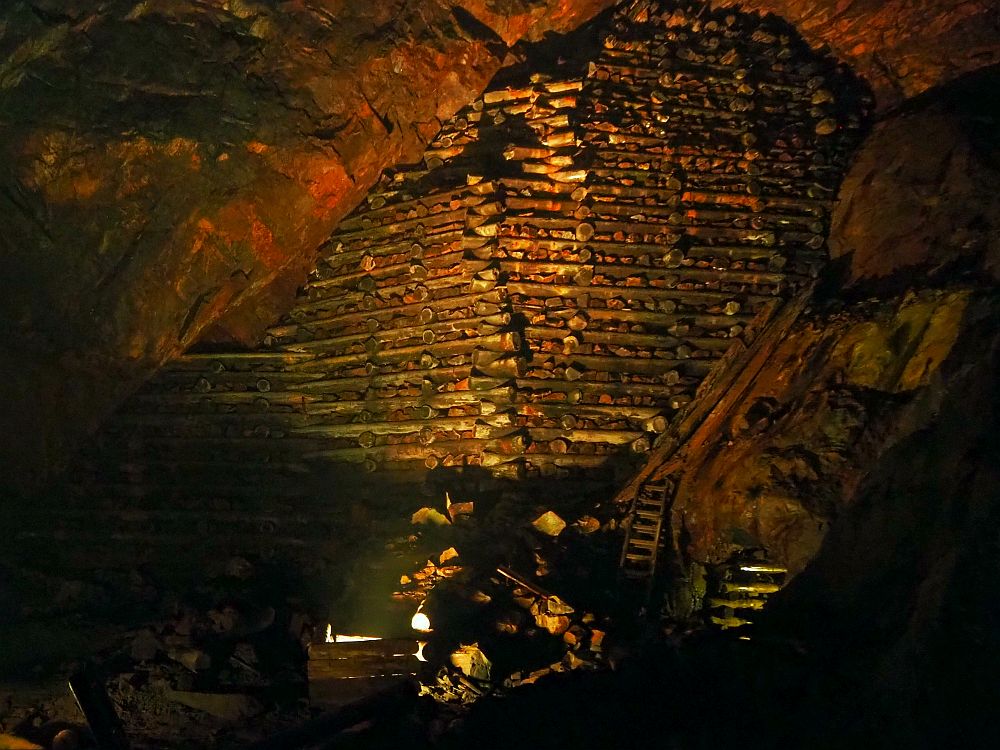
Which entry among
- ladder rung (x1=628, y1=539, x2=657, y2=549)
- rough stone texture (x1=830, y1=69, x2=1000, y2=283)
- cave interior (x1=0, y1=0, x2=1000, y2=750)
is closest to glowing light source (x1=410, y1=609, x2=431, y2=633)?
cave interior (x1=0, y1=0, x2=1000, y2=750)

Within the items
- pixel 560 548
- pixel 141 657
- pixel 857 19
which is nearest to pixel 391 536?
pixel 560 548

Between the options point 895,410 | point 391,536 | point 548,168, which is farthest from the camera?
point 548,168

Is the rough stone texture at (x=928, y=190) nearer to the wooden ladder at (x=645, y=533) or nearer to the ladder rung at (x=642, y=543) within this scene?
the wooden ladder at (x=645, y=533)

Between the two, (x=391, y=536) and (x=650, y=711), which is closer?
(x=650, y=711)

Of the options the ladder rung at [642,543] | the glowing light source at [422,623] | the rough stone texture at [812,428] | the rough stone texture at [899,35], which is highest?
the rough stone texture at [899,35]

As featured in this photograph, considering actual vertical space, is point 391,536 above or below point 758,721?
above

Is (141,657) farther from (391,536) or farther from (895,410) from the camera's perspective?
(895,410)

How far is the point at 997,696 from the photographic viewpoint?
413 cm

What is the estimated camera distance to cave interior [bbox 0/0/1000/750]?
688cm

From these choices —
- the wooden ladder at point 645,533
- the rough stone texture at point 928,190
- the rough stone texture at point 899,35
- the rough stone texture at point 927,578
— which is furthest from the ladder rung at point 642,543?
the rough stone texture at point 899,35

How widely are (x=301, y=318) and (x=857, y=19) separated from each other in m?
7.88

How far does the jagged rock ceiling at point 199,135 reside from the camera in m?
8.55

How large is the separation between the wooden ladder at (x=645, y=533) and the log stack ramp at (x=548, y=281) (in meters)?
0.45

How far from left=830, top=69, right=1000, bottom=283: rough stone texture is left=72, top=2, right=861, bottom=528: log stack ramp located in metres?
0.38
